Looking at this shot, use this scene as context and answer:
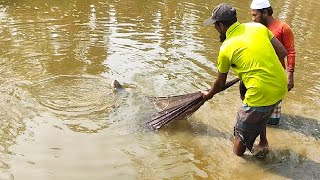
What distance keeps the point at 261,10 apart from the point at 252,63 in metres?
1.02

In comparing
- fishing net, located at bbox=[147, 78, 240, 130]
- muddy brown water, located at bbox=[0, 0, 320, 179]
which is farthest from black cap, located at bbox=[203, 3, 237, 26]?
muddy brown water, located at bbox=[0, 0, 320, 179]

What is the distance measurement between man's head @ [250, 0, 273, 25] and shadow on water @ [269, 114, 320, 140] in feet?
5.27

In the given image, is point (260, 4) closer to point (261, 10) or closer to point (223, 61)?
point (261, 10)

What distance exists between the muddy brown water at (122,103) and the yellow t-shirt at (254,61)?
0.99 m

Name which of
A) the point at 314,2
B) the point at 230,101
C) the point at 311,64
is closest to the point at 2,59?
the point at 230,101

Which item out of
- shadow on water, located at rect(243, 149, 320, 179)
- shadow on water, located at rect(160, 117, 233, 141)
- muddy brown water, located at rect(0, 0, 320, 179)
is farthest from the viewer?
shadow on water, located at rect(160, 117, 233, 141)

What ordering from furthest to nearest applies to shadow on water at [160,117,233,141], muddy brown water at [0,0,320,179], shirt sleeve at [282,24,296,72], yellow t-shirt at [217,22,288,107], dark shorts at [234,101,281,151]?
shadow on water at [160,117,233,141] → shirt sleeve at [282,24,296,72] → muddy brown water at [0,0,320,179] → dark shorts at [234,101,281,151] → yellow t-shirt at [217,22,288,107]

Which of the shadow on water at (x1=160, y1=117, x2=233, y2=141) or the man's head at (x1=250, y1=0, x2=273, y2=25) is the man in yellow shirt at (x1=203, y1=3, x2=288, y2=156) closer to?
the man's head at (x1=250, y1=0, x2=273, y2=25)

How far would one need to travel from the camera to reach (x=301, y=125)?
218 inches

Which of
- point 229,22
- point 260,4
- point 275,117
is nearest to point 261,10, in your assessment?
point 260,4

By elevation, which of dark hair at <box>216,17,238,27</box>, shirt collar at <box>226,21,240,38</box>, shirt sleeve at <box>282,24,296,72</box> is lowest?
shirt sleeve at <box>282,24,296,72</box>

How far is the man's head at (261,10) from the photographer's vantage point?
464cm

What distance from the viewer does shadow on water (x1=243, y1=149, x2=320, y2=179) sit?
445cm

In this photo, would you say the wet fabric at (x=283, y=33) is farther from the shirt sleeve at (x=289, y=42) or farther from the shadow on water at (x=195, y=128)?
the shadow on water at (x=195, y=128)
